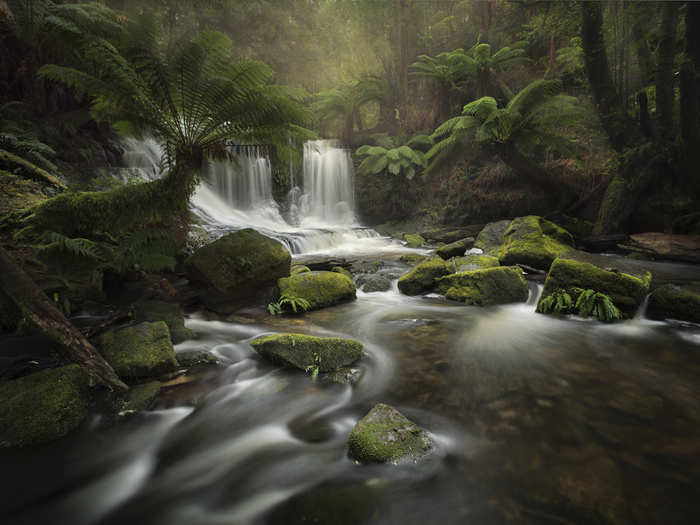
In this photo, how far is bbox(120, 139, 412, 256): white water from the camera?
32.2ft

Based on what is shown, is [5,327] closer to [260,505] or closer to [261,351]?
[261,351]

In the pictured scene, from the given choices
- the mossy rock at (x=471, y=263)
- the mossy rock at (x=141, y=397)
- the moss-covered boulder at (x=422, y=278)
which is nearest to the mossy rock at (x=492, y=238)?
the mossy rock at (x=471, y=263)

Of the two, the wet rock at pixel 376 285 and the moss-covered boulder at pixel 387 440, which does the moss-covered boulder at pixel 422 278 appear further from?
the moss-covered boulder at pixel 387 440

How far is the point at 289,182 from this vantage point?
1356 centimetres

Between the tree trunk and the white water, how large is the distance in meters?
6.44

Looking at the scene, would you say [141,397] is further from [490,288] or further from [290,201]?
[290,201]

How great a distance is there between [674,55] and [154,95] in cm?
904

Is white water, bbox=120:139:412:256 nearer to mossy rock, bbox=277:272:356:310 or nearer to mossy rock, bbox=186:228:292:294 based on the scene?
mossy rock, bbox=186:228:292:294

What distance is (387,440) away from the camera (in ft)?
6.07

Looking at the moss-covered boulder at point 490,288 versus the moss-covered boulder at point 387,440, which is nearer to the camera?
the moss-covered boulder at point 387,440

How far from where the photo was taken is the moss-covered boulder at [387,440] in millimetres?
1798

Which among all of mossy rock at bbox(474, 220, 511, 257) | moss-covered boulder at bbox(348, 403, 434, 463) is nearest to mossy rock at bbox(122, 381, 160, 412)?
moss-covered boulder at bbox(348, 403, 434, 463)

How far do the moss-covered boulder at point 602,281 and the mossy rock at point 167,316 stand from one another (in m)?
4.73

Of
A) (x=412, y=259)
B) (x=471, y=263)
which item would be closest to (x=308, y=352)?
(x=471, y=263)
